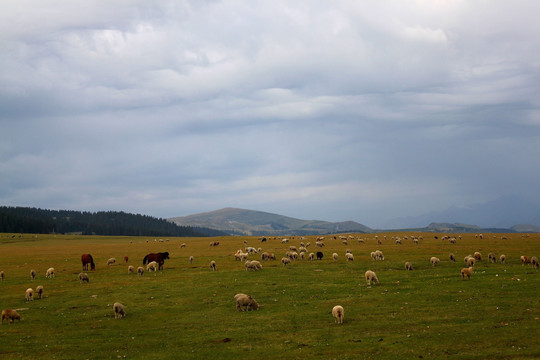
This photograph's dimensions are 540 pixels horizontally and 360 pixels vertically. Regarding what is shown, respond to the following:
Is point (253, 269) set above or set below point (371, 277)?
below

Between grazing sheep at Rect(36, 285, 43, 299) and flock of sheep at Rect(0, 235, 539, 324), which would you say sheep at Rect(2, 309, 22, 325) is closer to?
flock of sheep at Rect(0, 235, 539, 324)

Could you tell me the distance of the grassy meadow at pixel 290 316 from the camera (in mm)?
19438

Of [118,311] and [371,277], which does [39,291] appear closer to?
[118,311]

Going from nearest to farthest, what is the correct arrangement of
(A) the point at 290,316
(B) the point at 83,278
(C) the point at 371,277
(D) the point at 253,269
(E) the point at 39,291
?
(A) the point at 290,316, (C) the point at 371,277, (E) the point at 39,291, (B) the point at 83,278, (D) the point at 253,269

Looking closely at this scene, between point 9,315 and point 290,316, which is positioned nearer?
point 290,316

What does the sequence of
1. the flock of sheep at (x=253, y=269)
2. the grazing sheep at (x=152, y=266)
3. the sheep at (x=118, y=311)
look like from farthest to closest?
the grazing sheep at (x=152, y=266)
the sheep at (x=118, y=311)
the flock of sheep at (x=253, y=269)

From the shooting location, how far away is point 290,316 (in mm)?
26125

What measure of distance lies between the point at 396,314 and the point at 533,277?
52.6 feet

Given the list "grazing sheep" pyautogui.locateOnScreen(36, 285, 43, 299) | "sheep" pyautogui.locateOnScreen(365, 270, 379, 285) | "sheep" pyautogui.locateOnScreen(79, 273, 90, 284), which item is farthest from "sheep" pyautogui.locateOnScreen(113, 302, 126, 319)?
"sheep" pyautogui.locateOnScreen(365, 270, 379, 285)

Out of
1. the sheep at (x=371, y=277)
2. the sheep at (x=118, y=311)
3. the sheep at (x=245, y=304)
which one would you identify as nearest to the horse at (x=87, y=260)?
the sheep at (x=118, y=311)

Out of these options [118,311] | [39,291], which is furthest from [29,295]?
[118,311]

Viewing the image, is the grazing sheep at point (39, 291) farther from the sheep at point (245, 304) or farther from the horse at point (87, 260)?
the sheep at point (245, 304)

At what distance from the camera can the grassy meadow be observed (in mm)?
19438

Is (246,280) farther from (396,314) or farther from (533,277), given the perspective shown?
(533,277)
